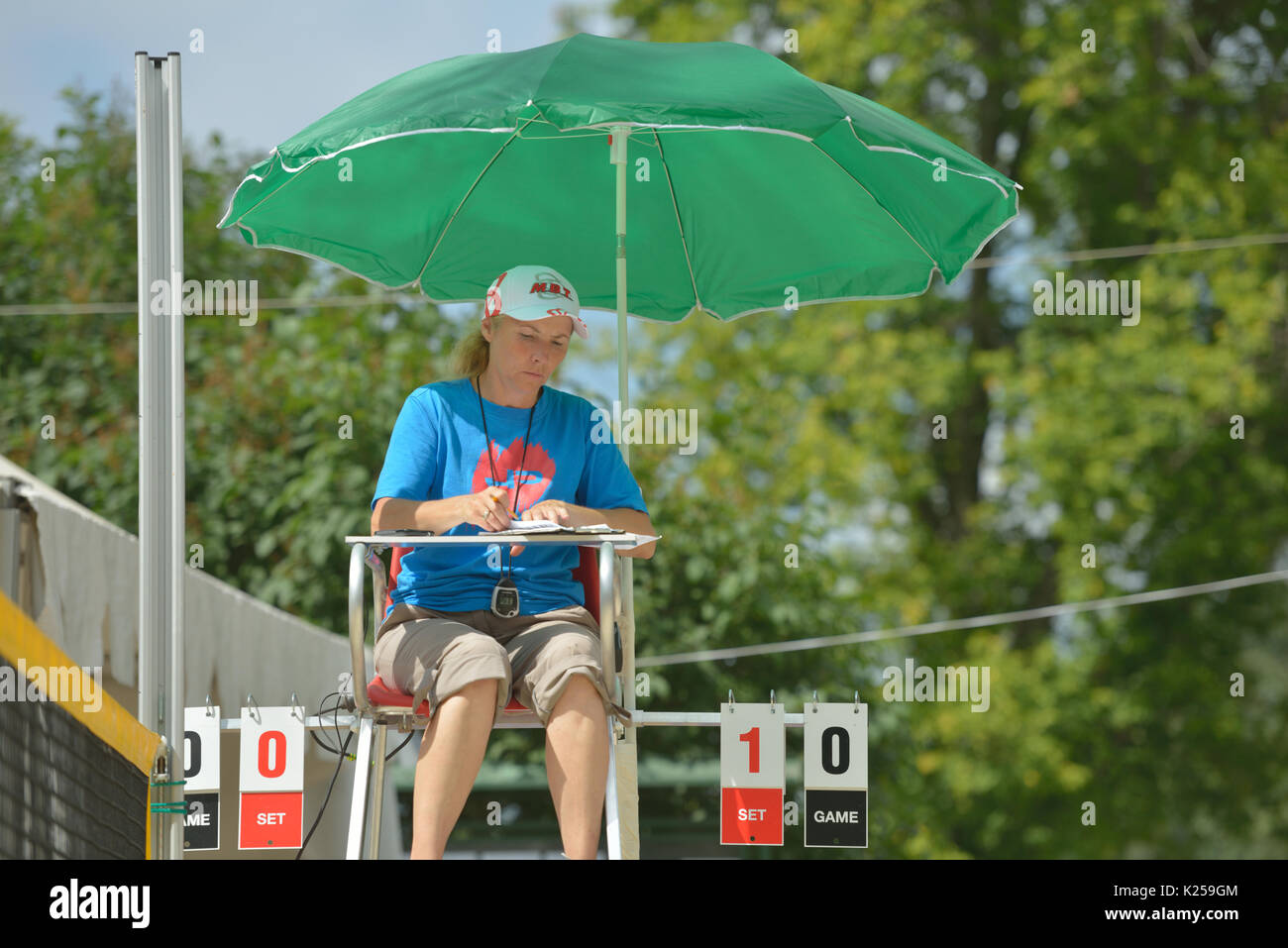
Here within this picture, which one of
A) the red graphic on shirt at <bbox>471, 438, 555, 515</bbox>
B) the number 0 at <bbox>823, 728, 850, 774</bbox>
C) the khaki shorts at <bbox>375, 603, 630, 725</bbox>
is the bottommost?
the number 0 at <bbox>823, 728, 850, 774</bbox>

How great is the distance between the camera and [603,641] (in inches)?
126

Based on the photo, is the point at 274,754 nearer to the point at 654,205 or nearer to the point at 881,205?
the point at 654,205

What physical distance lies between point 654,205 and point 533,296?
1.12 m

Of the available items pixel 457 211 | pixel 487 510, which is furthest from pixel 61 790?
pixel 457 211

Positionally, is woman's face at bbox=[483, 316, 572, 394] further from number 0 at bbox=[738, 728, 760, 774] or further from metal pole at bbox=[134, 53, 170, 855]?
number 0 at bbox=[738, 728, 760, 774]

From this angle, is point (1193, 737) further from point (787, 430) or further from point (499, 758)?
point (499, 758)

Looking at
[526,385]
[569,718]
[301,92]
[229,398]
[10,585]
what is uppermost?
[301,92]

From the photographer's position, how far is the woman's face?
3605 mm

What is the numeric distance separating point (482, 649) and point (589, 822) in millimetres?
407

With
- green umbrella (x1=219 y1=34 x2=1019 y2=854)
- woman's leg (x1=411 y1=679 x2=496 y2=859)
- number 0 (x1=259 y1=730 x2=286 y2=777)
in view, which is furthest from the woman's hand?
number 0 (x1=259 y1=730 x2=286 y2=777)

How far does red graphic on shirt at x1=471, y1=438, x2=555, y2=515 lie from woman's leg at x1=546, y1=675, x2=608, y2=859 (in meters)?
0.56

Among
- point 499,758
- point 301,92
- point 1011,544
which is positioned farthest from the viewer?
point 1011,544

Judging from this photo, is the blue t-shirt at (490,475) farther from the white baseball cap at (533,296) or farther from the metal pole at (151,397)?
the metal pole at (151,397)

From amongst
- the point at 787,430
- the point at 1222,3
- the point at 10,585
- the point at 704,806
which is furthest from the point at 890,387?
the point at 10,585
